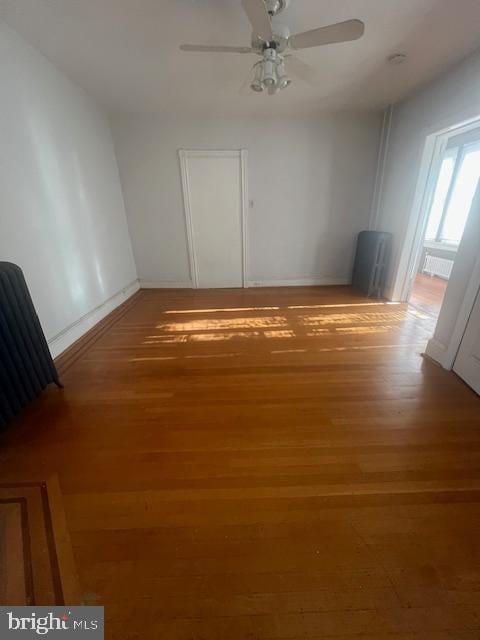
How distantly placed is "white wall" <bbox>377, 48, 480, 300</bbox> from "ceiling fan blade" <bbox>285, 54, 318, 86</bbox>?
4.17ft

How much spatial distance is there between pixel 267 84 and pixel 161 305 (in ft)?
8.83

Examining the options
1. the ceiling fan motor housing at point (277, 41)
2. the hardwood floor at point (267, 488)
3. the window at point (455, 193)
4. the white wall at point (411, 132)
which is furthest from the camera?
the window at point (455, 193)

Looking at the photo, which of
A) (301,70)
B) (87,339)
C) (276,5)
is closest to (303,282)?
(301,70)

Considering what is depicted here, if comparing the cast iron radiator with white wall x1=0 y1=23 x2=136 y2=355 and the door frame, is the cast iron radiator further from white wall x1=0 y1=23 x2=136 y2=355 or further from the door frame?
the door frame

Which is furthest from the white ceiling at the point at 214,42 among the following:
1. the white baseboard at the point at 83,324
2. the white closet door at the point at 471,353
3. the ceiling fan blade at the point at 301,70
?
the white baseboard at the point at 83,324

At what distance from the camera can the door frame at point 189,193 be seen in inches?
142

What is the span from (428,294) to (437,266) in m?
1.38

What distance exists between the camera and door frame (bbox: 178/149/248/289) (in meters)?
3.62

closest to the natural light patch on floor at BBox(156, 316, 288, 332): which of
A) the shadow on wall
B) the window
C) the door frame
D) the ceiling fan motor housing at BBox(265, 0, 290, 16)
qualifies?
the door frame

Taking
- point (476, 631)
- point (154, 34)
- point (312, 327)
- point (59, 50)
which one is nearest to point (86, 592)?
point (476, 631)

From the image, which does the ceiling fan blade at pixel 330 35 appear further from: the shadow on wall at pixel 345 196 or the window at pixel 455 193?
the window at pixel 455 193

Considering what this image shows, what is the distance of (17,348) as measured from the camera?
1515mm

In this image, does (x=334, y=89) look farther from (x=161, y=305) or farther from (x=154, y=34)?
(x=161, y=305)

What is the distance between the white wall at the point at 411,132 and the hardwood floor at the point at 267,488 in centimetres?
169
